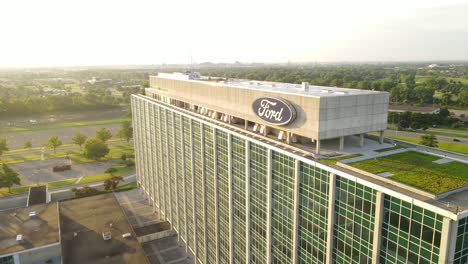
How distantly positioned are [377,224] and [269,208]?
56.1 ft

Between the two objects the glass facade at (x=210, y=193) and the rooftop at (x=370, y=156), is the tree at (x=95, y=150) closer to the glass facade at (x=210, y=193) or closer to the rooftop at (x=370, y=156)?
the glass facade at (x=210, y=193)

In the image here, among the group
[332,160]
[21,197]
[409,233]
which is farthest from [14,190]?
[409,233]

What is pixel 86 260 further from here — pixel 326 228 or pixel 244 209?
pixel 326 228

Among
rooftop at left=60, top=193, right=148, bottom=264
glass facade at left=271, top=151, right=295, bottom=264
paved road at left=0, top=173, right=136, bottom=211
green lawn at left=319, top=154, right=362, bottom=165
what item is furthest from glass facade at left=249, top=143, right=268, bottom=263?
paved road at left=0, top=173, right=136, bottom=211

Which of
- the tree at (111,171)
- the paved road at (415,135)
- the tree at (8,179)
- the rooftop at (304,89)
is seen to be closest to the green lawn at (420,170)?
the rooftop at (304,89)

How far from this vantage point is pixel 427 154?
43156 mm

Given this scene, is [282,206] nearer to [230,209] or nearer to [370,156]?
[370,156]

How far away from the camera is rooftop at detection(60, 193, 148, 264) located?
205 ft

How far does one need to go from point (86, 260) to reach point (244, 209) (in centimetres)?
3087

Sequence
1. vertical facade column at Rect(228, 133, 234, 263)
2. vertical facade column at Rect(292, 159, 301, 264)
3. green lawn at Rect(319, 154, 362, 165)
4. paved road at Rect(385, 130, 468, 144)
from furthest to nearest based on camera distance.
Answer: paved road at Rect(385, 130, 468, 144) → vertical facade column at Rect(228, 133, 234, 263) → vertical facade column at Rect(292, 159, 301, 264) → green lawn at Rect(319, 154, 362, 165)

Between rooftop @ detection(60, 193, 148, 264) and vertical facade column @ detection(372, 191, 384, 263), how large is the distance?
138 feet

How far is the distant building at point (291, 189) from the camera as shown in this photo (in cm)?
3030

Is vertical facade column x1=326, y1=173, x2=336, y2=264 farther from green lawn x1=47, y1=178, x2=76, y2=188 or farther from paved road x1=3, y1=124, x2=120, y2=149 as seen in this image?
paved road x1=3, y1=124, x2=120, y2=149

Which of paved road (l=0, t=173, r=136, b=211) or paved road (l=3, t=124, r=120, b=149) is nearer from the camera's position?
→ paved road (l=0, t=173, r=136, b=211)
